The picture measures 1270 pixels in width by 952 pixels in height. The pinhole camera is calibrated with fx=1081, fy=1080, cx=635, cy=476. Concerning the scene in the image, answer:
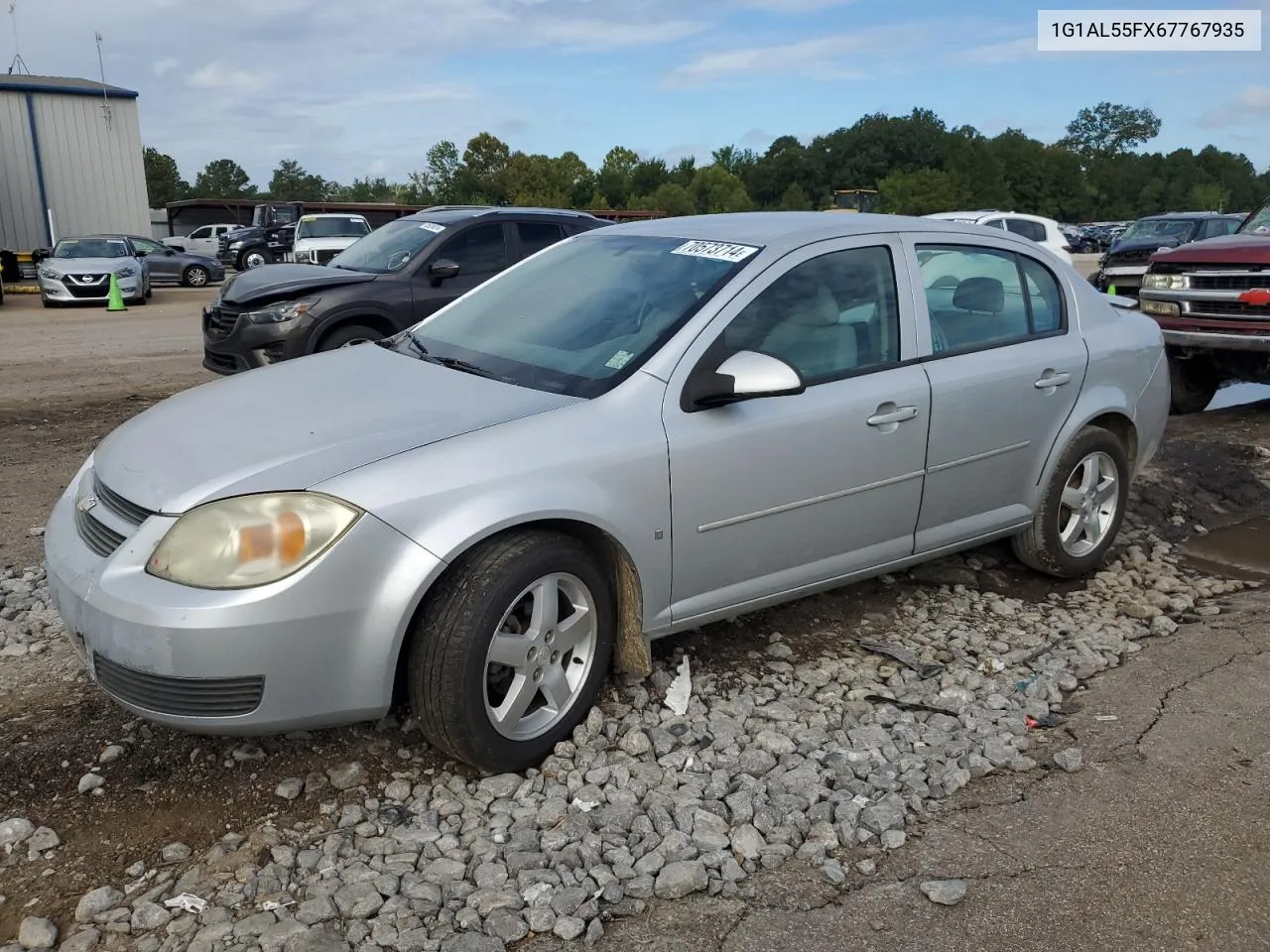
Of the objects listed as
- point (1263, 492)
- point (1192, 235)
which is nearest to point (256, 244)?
point (1192, 235)

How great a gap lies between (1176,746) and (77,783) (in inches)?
137

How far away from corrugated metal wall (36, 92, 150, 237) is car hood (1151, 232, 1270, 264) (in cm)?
3356

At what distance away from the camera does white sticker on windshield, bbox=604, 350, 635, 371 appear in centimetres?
362

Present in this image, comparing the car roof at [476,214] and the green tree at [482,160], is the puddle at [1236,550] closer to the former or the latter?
the car roof at [476,214]

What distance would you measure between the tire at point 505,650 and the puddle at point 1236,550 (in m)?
3.68

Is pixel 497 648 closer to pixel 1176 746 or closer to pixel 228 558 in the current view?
pixel 228 558

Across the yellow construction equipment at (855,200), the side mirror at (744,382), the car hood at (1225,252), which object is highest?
the yellow construction equipment at (855,200)

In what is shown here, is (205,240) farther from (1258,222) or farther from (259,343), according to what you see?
(1258,222)

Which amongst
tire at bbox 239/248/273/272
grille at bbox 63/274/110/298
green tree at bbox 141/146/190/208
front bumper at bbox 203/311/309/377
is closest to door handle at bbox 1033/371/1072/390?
front bumper at bbox 203/311/309/377

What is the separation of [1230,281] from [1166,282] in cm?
58

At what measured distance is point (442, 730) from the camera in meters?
3.13

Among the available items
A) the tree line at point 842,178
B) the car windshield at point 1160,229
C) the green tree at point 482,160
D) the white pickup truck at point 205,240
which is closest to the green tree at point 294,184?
the tree line at point 842,178

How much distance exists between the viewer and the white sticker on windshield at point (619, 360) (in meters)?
3.62

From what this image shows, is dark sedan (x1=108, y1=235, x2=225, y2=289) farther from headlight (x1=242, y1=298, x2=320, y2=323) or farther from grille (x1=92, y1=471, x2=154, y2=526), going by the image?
grille (x1=92, y1=471, x2=154, y2=526)
